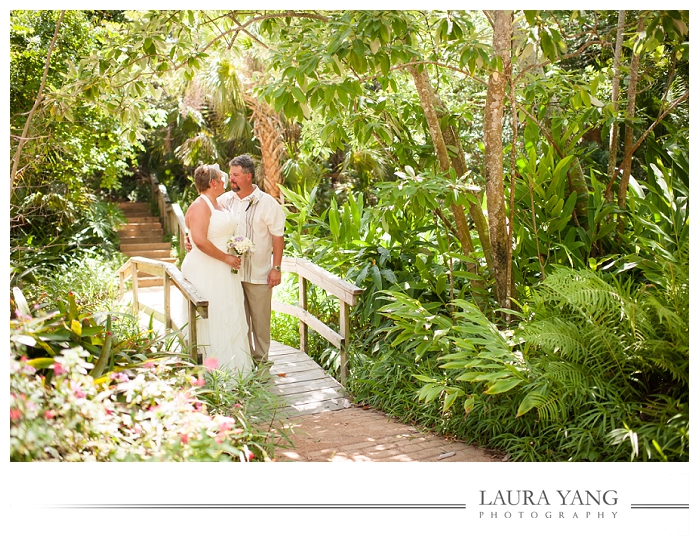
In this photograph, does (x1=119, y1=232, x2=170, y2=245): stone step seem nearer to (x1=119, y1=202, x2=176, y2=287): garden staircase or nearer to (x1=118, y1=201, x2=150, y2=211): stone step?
(x1=119, y1=202, x2=176, y2=287): garden staircase

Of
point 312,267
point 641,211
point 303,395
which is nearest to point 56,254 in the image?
point 312,267

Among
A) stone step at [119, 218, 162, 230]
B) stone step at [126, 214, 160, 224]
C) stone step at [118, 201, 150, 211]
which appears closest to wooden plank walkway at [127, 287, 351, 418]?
stone step at [119, 218, 162, 230]

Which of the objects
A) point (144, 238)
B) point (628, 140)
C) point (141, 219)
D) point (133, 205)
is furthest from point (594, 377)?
point (133, 205)

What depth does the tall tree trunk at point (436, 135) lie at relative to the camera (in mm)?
4320

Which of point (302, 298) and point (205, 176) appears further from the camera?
point (302, 298)

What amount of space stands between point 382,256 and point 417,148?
3.10 feet

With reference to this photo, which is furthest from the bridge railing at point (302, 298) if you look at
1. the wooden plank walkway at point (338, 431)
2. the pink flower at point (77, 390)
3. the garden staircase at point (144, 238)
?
the garden staircase at point (144, 238)

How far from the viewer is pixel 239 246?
177 inches

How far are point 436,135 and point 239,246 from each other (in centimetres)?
162

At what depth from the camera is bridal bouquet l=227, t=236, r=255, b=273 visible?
450 cm

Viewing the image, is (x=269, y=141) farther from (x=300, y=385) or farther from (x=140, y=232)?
(x=300, y=385)

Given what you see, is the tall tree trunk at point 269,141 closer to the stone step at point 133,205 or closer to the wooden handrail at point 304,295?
the wooden handrail at point 304,295
